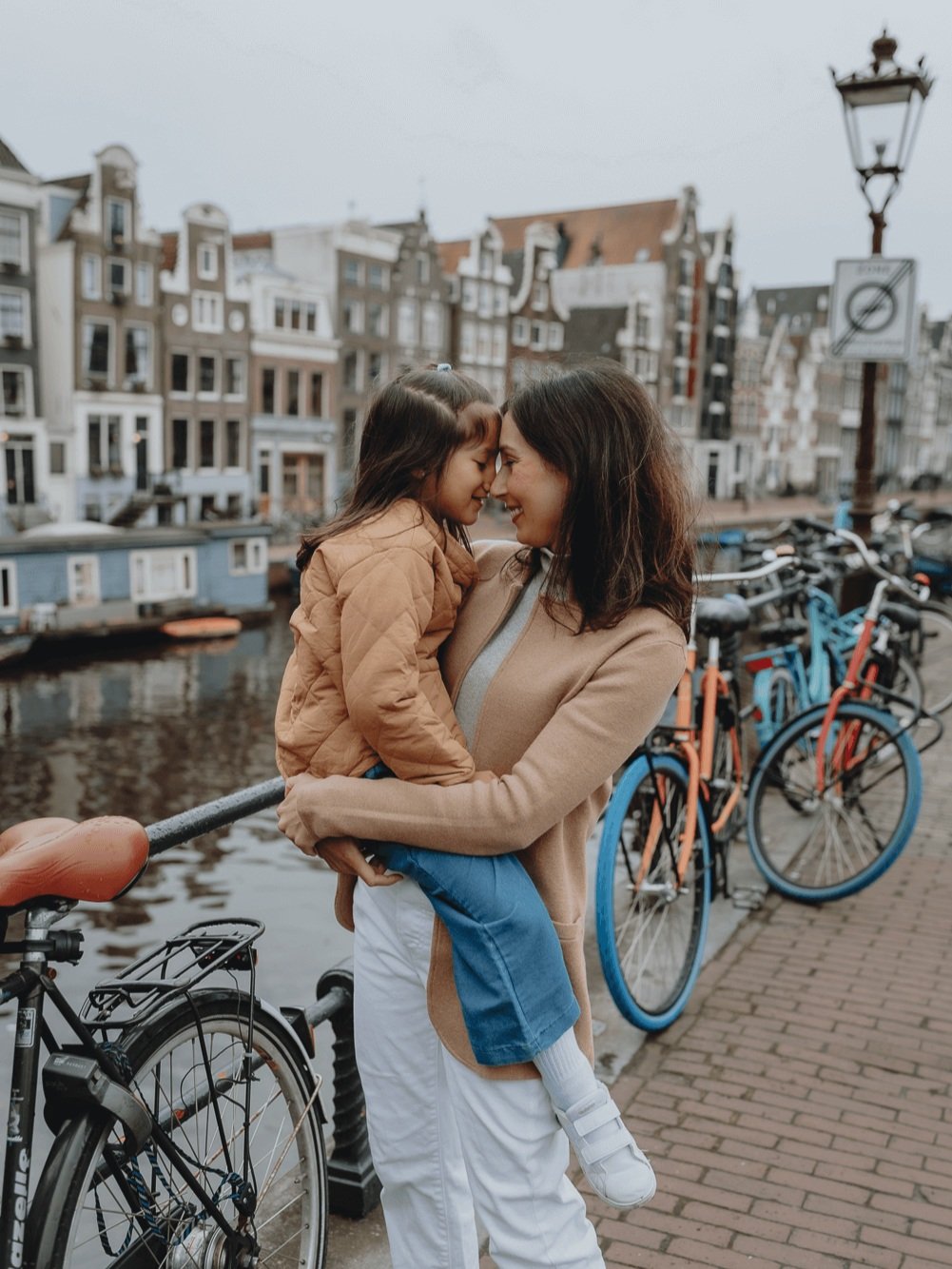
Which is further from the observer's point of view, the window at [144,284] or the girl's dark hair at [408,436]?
the window at [144,284]

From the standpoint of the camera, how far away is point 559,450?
165 cm

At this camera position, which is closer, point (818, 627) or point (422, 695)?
point (422, 695)

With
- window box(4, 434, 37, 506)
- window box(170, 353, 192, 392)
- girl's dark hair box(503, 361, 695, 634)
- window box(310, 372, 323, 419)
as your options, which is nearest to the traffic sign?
girl's dark hair box(503, 361, 695, 634)

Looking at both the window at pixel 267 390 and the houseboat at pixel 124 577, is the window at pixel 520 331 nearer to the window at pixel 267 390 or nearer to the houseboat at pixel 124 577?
the window at pixel 267 390

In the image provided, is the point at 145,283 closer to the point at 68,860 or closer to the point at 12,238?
the point at 12,238

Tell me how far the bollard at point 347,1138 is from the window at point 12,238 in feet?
97.8

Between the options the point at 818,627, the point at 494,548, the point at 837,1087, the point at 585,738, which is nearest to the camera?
the point at 585,738

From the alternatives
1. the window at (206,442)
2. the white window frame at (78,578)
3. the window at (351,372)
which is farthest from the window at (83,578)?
the window at (351,372)

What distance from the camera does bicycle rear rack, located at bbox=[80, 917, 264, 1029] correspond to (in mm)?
1613

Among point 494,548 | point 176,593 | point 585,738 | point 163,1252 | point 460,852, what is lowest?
point 176,593

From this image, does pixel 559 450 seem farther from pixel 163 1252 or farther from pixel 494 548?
pixel 163 1252

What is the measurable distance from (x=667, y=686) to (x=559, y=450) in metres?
0.34

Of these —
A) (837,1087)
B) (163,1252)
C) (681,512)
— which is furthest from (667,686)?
(837,1087)

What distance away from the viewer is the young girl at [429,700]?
1580mm
